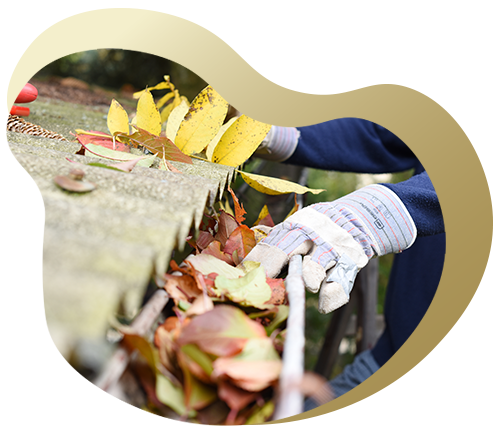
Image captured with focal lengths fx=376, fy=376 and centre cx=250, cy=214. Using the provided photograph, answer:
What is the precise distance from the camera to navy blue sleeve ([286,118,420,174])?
1475 millimetres

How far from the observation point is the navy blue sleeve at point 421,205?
0.86 metres

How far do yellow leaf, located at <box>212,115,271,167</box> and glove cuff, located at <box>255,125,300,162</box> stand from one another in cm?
46

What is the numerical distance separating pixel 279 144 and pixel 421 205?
0.60 metres

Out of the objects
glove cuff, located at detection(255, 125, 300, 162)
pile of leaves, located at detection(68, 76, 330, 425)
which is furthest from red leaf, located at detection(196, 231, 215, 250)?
glove cuff, located at detection(255, 125, 300, 162)

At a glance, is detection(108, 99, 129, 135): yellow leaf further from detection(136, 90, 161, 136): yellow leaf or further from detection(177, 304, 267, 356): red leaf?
detection(177, 304, 267, 356): red leaf

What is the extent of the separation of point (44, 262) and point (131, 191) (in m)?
0.18

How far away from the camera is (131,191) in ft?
1.83

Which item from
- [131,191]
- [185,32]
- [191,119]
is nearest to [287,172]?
[191,119]

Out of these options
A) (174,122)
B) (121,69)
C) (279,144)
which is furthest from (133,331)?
(121,69)

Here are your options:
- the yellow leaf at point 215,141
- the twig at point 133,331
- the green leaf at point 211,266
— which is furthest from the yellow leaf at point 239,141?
Answer: the twig at point 133,331

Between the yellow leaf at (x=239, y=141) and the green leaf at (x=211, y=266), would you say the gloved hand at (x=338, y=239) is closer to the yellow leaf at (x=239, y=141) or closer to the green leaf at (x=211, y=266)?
the green leaf at (x=211, y=266)

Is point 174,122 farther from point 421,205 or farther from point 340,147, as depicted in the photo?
point 340,147

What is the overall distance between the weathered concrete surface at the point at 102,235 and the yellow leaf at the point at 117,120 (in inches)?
9.1

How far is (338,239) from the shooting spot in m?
0.76
